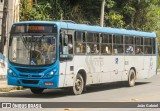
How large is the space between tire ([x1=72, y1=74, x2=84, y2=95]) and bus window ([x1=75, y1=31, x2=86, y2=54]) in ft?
3.19

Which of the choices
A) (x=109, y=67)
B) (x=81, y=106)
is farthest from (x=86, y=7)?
(x=81, y=106)

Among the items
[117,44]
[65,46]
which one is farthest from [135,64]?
[65,46]

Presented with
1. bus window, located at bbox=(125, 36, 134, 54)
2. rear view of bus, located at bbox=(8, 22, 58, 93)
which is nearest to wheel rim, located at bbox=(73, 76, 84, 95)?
rear view of bus, located at bbox=(8, 22, 58, 93)

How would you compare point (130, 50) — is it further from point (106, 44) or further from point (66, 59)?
point (66, 59)

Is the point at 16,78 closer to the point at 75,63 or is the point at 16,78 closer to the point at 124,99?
the point at 75,63

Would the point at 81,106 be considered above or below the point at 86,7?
below

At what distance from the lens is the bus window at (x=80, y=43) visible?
1819 centimetres

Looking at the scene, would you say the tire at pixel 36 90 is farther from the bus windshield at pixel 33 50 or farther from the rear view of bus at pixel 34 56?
the bus windshield at pixel 33 50

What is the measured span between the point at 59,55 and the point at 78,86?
6.29 ft

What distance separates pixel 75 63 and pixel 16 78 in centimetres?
233

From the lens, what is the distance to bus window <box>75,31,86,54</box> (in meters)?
18.2

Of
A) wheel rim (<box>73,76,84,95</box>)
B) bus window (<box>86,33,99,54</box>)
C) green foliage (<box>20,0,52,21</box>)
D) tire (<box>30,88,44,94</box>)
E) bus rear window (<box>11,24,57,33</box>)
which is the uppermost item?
green foliage (<box>20,0,52,21</box>)

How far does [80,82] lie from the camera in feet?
60.3

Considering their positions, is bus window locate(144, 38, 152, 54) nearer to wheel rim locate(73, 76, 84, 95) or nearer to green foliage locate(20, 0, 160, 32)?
wheel rim locate(73, 76, 84, 95)
